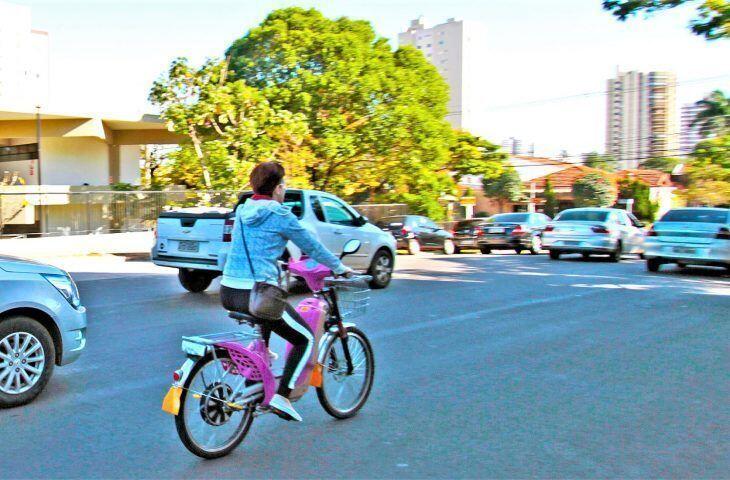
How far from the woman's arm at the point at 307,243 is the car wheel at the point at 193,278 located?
804 cm

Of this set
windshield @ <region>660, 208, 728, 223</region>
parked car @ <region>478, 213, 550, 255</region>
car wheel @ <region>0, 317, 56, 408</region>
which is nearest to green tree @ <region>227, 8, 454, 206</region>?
parked car @ <region>478, 213, 550, 255</region>

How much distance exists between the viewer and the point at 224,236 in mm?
11211

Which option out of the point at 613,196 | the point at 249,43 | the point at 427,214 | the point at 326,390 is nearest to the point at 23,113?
the point at 249,43

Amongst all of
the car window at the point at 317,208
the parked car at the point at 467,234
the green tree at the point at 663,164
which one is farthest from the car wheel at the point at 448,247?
the green tree at the point at 663,164

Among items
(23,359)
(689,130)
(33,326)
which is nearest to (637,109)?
(689,130)

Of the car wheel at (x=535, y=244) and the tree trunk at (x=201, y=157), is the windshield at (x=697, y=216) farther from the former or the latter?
the tree trunk at (x=201, y=157)

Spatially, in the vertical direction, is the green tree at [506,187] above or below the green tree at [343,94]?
below

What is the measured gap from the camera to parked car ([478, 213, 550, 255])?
85.8ft

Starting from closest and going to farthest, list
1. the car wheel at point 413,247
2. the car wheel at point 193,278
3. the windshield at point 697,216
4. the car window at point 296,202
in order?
the car window at point 296,202, the car wheel at point 193,278, the windshield at point 697,216, the car wheel at point 413,247

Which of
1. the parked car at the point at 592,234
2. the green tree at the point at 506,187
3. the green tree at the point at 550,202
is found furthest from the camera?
the green tree at the point at 550,202

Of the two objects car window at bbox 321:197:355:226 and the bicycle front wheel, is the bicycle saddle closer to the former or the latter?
the bicycle front wheel

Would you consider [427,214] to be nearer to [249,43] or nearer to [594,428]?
[249,43]

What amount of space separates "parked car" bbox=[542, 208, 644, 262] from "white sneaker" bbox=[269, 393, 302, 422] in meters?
16.9

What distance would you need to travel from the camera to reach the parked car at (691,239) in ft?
52.6
